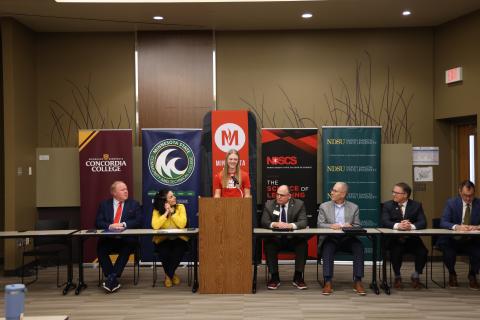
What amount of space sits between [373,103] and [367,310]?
4108 millimetres

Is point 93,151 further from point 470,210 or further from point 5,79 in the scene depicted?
point 470,210

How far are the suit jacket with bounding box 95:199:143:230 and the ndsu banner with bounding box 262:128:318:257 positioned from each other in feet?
7.05

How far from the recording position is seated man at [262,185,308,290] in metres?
6.93

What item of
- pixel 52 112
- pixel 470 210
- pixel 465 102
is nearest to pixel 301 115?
pixel 465 102

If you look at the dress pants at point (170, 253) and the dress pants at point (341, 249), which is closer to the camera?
the dress pants at point (341, 249)

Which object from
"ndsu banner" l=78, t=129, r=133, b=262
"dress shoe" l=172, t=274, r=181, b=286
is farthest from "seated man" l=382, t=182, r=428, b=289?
"ndsu banner" l=78, t=129, r=133, b=262

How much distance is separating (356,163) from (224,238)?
290cm

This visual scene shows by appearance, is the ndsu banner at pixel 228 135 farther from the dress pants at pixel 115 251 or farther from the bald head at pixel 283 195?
the dress pants at pixel 115 251

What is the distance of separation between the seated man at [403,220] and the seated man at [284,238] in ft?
3.37

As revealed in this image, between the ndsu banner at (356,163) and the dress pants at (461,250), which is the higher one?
the ndsu banner at (356,163)

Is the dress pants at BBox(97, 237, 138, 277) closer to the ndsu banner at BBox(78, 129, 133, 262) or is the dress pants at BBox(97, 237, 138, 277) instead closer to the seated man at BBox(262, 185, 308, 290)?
the ndsu banner at BBox(78, 129, 133, 262)

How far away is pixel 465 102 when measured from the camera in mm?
8305

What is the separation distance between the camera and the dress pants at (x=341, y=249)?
666cm

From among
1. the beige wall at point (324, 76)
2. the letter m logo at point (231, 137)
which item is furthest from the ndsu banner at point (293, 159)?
the beige wall at point (324, 76)
